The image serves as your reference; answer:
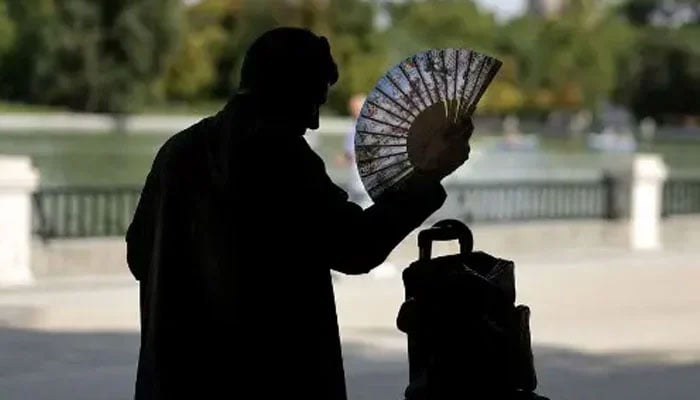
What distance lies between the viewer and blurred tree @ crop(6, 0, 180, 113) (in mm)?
58469

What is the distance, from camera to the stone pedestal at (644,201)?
16.9m

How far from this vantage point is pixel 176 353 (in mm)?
2990

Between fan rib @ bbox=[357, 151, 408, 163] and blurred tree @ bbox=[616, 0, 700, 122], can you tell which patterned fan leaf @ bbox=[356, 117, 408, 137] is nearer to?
fan rib @ bbox=[357, 151, 408, 163]

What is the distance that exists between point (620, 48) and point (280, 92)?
89.8m

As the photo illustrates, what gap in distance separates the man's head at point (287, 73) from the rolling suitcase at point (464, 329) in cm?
50

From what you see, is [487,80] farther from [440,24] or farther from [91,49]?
[440,24]

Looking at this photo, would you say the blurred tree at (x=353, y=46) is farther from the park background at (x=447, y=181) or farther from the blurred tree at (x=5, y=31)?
the blurred tree at (x=5, y=31)

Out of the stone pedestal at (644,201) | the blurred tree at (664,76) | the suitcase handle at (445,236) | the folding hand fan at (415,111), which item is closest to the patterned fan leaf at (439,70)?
the folding hand fan at (415,111)

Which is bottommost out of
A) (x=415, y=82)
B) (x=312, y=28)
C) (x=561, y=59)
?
(x=415, y=82)

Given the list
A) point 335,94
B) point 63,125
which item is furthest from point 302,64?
point 335,94

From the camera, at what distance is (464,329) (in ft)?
10.3

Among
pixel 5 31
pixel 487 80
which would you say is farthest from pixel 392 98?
pixel 5 31

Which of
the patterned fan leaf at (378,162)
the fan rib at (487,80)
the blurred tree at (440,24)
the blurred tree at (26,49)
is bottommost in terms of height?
the patterned fan leaf at (378,162)

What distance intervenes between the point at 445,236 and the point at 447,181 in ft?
53.7
